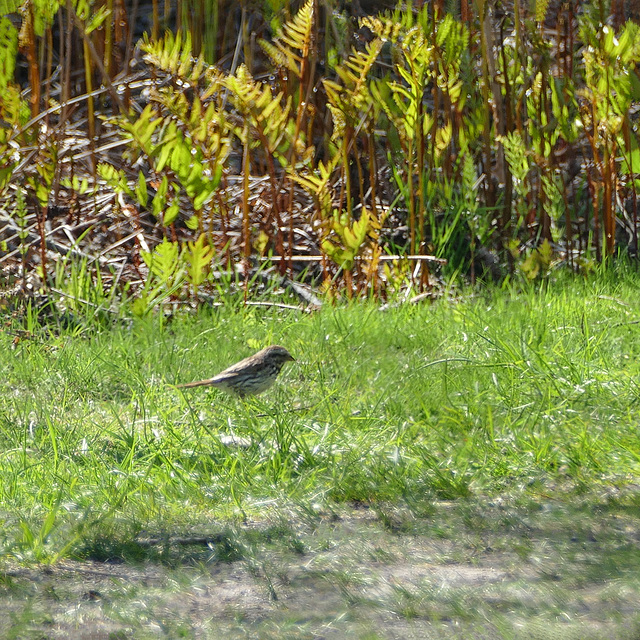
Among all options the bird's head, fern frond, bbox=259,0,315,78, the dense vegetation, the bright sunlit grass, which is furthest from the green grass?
fern frond, bbox=259,0,315,78

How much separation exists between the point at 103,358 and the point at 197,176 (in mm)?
1268

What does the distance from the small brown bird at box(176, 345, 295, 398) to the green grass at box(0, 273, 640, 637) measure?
0.09 meters

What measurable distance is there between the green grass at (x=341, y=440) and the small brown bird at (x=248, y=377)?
9 cm

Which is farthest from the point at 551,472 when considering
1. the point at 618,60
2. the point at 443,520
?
the point at 618,60

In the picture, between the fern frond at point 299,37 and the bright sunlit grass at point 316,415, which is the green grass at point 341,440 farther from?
the fern frond at point 299,37

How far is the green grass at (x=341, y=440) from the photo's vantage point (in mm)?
2885

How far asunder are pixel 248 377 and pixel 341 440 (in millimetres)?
669

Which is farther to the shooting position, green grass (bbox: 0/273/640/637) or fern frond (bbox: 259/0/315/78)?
fern frond (bbox: 259/0/315/78)

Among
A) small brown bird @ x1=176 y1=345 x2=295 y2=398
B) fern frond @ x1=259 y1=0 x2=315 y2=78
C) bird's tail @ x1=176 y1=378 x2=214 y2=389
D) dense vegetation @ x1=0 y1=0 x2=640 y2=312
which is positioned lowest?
bird's tail @ x1=176 y1=378 x2=214 y2=389

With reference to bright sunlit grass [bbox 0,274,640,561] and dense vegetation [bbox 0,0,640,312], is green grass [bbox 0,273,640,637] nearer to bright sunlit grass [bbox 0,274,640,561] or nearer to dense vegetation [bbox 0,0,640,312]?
bright sunlit grass [bbox 0,274,640,561]

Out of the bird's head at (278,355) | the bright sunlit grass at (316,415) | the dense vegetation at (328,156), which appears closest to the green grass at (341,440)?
the bright sunlit grass at (316,415)

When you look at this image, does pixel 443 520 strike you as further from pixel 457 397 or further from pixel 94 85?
pixel 94 85

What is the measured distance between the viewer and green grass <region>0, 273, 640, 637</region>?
2885mm

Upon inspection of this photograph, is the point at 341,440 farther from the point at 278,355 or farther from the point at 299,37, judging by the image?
Result: the point at 299,37
